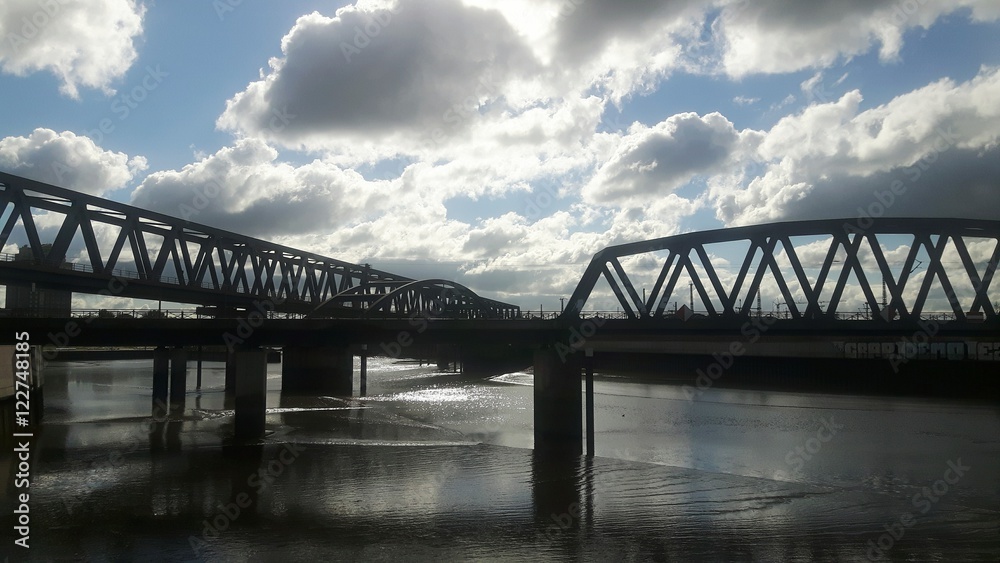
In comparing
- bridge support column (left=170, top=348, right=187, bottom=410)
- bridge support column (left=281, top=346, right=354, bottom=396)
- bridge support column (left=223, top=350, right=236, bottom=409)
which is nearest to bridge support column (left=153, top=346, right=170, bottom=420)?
bridge support column (left=170, top=348, right=187, bottom=410)

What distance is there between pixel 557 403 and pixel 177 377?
1464 inches

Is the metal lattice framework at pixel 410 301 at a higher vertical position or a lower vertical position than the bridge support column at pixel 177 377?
higher

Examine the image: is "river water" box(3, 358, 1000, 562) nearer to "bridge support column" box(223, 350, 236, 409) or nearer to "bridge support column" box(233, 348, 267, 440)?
"bridge support column" box(233, 348, 267, 440)

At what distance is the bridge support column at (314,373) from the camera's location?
6556cm

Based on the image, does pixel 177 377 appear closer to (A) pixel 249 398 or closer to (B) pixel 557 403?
(A) pixel 249 398

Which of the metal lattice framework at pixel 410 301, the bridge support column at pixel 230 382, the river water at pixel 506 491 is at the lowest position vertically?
the river water at pixel 506 491

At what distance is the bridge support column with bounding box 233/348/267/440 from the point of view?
114 ft

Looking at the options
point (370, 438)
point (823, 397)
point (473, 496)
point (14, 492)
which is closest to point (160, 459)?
point (14, 492)

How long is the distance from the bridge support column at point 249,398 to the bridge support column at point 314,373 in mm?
29471

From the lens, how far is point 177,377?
55.4 meters

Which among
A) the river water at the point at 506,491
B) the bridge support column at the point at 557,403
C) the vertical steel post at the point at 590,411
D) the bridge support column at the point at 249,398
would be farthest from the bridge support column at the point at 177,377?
the vertical steel post at the point at 590,411

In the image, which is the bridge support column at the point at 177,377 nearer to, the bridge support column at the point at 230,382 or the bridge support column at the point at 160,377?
the bridge support column at the point at 160,377

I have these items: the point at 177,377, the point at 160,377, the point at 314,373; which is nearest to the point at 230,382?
the point at 314,373

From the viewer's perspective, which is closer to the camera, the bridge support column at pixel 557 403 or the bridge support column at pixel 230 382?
the bridge support column at pixel 557 403
